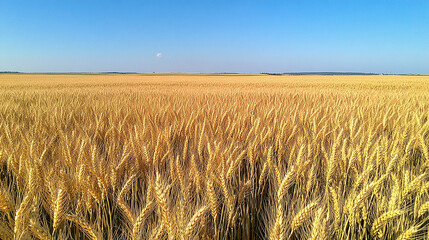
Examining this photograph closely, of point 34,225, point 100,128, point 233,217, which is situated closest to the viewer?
point 34,225

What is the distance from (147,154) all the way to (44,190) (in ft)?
1.39

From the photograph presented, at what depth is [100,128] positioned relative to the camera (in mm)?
1721

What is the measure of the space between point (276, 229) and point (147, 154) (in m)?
0.72

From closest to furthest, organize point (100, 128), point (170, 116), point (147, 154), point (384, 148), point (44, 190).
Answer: point (44, 190), point (147, 154), point (384, 148), point (100, 128), point (170, 116)

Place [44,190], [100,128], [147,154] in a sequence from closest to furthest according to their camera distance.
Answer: [44,190], [147,154], [100,128]

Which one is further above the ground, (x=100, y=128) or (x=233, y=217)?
(x=100, y=128)

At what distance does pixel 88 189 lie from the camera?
0.76m

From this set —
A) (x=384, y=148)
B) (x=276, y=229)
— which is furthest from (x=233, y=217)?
(x=384, y=148)

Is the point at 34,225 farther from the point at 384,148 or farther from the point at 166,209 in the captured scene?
the point at 384,148

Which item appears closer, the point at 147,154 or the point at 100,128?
the point at 147,154

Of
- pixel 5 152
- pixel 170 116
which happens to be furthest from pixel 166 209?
pixel 170 116

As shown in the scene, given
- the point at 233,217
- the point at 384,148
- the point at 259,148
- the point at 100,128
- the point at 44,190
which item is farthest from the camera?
the point at 100,128

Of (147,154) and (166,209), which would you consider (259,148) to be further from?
(166,209)

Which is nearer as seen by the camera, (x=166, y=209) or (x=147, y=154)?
(x=166, y=209)
